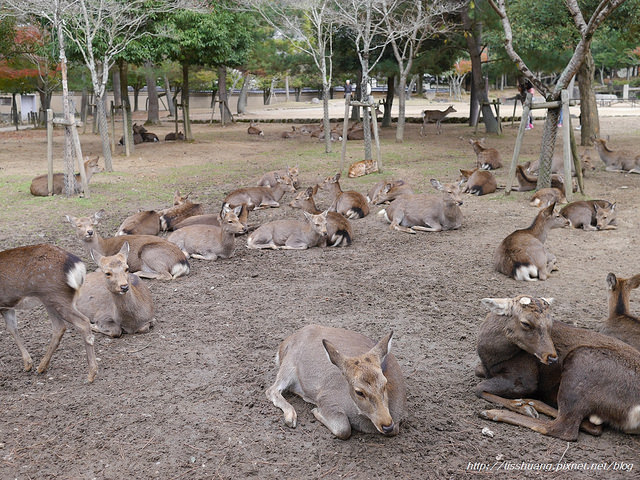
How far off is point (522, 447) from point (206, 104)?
48709mm

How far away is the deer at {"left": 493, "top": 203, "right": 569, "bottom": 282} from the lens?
6.31 meters

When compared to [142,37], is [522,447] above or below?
below

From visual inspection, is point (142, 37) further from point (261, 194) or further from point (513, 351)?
point (513, 351)

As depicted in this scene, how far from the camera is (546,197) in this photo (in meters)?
9.65

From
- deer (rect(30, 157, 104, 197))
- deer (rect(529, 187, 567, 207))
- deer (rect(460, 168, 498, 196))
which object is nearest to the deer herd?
deer (rect(529, 187, 567, 207))

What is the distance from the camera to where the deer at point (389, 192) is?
34.5ft

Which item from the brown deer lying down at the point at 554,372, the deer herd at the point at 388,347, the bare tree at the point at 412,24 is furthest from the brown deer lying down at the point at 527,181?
the bare tree at the point at 412,24

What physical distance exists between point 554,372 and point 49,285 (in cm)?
342

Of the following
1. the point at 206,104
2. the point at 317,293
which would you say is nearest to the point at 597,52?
the point at 206,104

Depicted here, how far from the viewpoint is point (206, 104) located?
49.6m

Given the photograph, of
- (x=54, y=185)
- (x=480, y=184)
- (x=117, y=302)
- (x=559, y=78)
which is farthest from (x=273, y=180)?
(x=117, y=302)

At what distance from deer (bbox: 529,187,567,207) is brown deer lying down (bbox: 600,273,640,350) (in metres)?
4.94

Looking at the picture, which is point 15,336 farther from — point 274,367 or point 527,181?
point 527,181

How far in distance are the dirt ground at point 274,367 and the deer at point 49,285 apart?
331 millimetres
